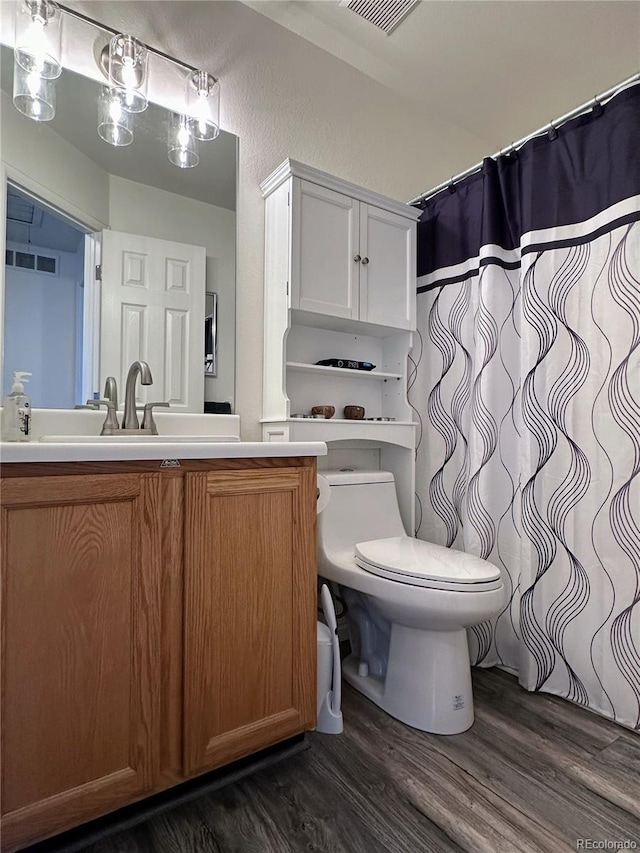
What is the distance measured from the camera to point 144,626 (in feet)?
3.27

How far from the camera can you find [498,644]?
179 centimetres

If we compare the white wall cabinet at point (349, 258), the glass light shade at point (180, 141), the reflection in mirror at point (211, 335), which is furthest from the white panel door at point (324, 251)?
the glass light shade at point (180, 141)

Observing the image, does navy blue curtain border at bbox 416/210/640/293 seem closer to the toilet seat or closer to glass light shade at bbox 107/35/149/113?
the toilet seat

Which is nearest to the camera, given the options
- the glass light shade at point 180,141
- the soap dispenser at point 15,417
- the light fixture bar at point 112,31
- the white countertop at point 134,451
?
the white countertop at point 134,451

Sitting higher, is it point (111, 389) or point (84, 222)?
point (84, 222)

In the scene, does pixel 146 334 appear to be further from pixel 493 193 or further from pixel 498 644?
pixel 498 644

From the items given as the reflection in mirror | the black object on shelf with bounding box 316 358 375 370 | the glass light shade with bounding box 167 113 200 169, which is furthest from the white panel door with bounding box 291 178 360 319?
the glass light shade with bounding box 167 113 200 169

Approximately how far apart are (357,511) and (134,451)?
105cm

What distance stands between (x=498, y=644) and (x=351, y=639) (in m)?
0.57

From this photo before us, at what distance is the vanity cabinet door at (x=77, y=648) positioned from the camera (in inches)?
34.2

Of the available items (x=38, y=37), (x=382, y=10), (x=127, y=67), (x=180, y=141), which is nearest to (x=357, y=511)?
(x=180, y=141)

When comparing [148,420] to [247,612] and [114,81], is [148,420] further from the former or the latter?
[114,81]

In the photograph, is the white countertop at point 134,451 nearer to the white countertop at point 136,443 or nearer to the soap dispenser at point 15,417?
the white countertop at point 136,443

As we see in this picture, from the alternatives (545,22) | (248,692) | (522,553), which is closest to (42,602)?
(248,692)
